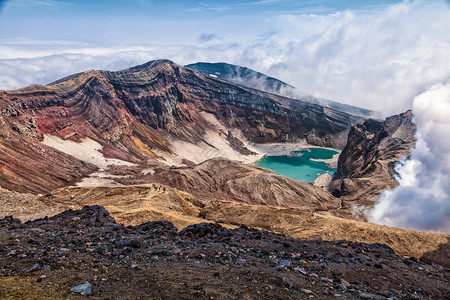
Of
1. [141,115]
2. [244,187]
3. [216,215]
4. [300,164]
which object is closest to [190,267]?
[216,215]

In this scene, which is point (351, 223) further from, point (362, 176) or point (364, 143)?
point (364, 143)

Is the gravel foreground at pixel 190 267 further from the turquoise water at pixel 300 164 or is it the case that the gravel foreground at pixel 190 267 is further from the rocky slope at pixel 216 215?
the turquoise water at pixel 300 164

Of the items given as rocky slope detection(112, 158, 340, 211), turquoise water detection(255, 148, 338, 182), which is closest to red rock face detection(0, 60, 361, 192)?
turquoise water detection(255, 148, 338, 182)

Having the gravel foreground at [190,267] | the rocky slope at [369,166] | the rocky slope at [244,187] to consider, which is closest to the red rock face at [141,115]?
the rocky slope at [244,187]

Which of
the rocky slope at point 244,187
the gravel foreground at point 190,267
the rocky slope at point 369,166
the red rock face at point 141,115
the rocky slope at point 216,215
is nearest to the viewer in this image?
the gravel foreground at point 190,267

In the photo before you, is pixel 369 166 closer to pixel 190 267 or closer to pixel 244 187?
pixel 244 187

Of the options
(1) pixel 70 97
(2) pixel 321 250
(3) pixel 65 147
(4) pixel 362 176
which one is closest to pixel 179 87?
(1) pixel 70 97

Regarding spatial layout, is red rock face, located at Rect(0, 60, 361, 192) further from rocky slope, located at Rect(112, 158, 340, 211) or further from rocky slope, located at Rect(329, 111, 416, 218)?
rocky slope, located at Rect(329, 111, 416, 218)
